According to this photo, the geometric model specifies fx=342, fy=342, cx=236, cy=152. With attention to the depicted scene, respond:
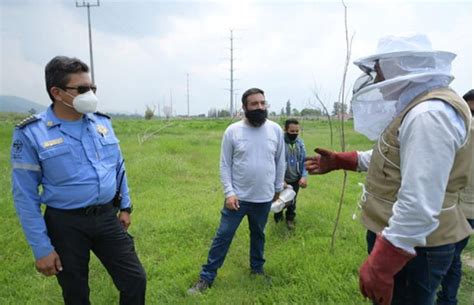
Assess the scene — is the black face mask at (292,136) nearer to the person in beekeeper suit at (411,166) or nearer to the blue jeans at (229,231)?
the blue jeans at (229,231)

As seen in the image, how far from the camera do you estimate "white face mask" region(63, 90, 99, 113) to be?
208 cm

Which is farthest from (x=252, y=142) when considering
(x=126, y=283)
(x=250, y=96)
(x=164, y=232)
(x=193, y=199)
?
(x=193, y=199)

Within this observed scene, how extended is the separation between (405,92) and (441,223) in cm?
59

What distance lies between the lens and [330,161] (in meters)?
2.26

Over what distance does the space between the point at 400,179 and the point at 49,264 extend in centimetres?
191

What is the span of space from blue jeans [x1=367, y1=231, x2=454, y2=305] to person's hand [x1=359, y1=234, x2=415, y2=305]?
17 centimetres

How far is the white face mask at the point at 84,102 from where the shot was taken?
208 centimetres

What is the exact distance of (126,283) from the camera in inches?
85.4

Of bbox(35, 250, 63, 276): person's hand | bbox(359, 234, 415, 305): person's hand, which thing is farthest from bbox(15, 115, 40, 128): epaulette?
→ bbox(359, 234, 415, 305): person's hand

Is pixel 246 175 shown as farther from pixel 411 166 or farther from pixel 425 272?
pixel 411 166

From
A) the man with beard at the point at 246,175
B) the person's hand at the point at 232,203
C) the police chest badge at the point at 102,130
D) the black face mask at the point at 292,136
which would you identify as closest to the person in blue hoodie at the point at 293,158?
the black face mask at the point at 292,136

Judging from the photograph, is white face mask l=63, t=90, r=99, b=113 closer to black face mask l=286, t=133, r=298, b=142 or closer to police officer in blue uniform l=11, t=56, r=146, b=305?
police officer in blue uniform l=11, t=56, r=146, b=305

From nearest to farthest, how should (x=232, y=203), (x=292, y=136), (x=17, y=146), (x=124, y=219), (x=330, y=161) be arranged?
1. (x=17, y=146)
2. (x=330, y=161)
3. (x=124, y=219)
4. (x=232, y=203)
5. (x=292, y=136)

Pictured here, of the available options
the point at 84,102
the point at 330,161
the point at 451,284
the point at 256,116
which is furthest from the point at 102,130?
the point at 451,284
